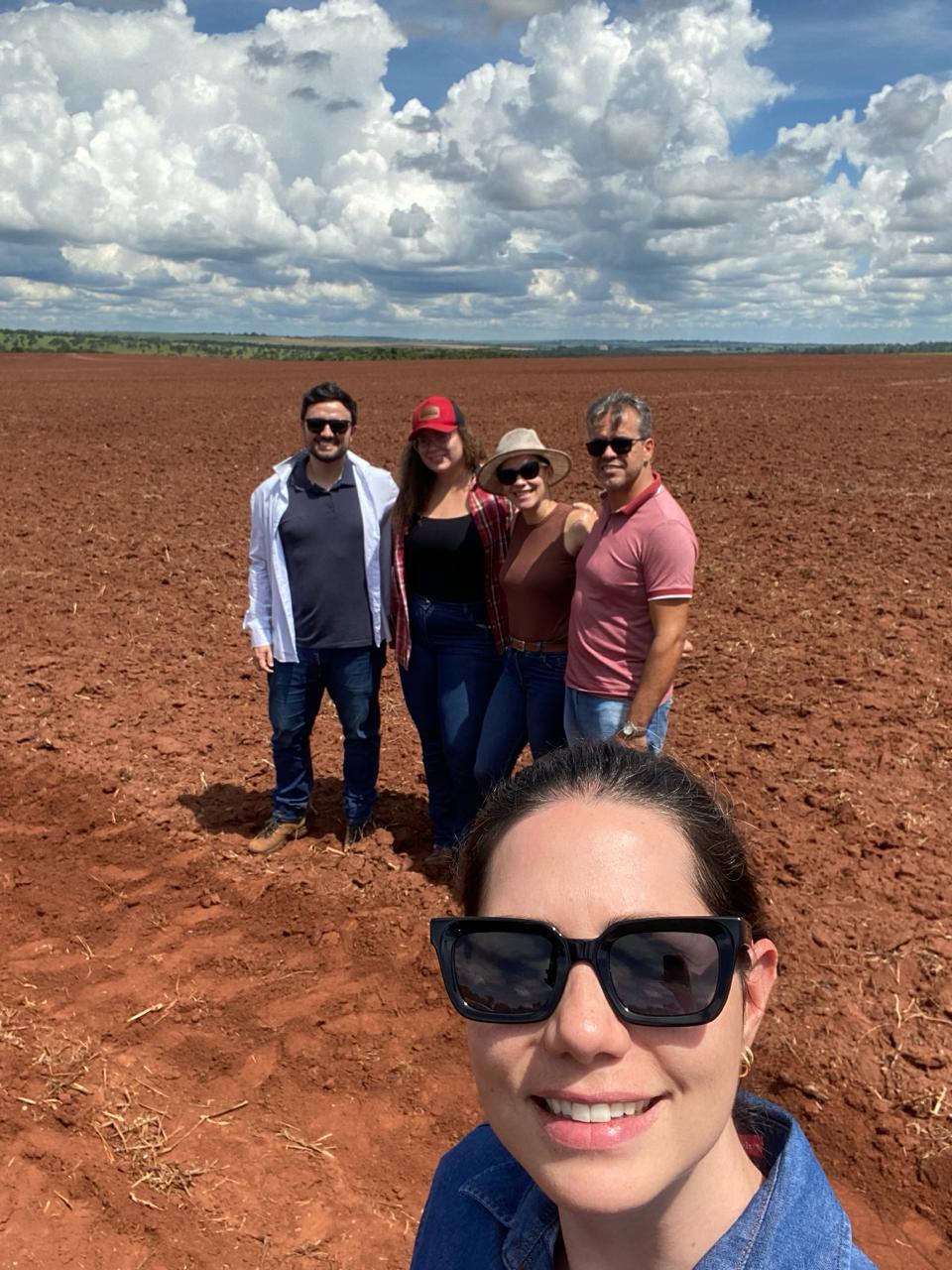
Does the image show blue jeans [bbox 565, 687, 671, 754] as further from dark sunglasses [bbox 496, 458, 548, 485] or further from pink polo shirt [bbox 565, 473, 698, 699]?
dark sunglasses [bbox 496, 458, 548, 485]

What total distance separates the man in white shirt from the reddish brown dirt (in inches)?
37.8

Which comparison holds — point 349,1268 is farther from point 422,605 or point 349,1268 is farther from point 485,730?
point 422,605

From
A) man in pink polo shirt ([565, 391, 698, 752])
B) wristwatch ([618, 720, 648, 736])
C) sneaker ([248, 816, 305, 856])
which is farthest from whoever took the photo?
sneaker ([248, 816, 305, 856])

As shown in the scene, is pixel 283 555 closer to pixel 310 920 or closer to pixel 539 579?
pixel 539 579

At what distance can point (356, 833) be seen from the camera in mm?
5395

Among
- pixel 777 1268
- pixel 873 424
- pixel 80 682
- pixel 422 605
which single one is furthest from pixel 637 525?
pixel 873 424

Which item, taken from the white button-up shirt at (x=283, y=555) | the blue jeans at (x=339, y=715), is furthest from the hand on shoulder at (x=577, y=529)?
the blue jeans at (x=339, y=715)

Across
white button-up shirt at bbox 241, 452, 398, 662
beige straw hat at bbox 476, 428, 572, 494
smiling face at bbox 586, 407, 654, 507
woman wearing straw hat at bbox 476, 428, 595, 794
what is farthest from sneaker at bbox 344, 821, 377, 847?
smiling face at bbox 586, 407, 654, 507

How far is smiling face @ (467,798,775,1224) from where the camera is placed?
109 cm

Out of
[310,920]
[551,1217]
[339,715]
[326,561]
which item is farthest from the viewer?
[339,715]

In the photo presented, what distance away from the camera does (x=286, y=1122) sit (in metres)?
3.71

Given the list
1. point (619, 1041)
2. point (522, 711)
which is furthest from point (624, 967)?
point (522, 711)

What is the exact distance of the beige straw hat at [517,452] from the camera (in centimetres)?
383

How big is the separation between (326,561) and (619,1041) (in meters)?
3.80
